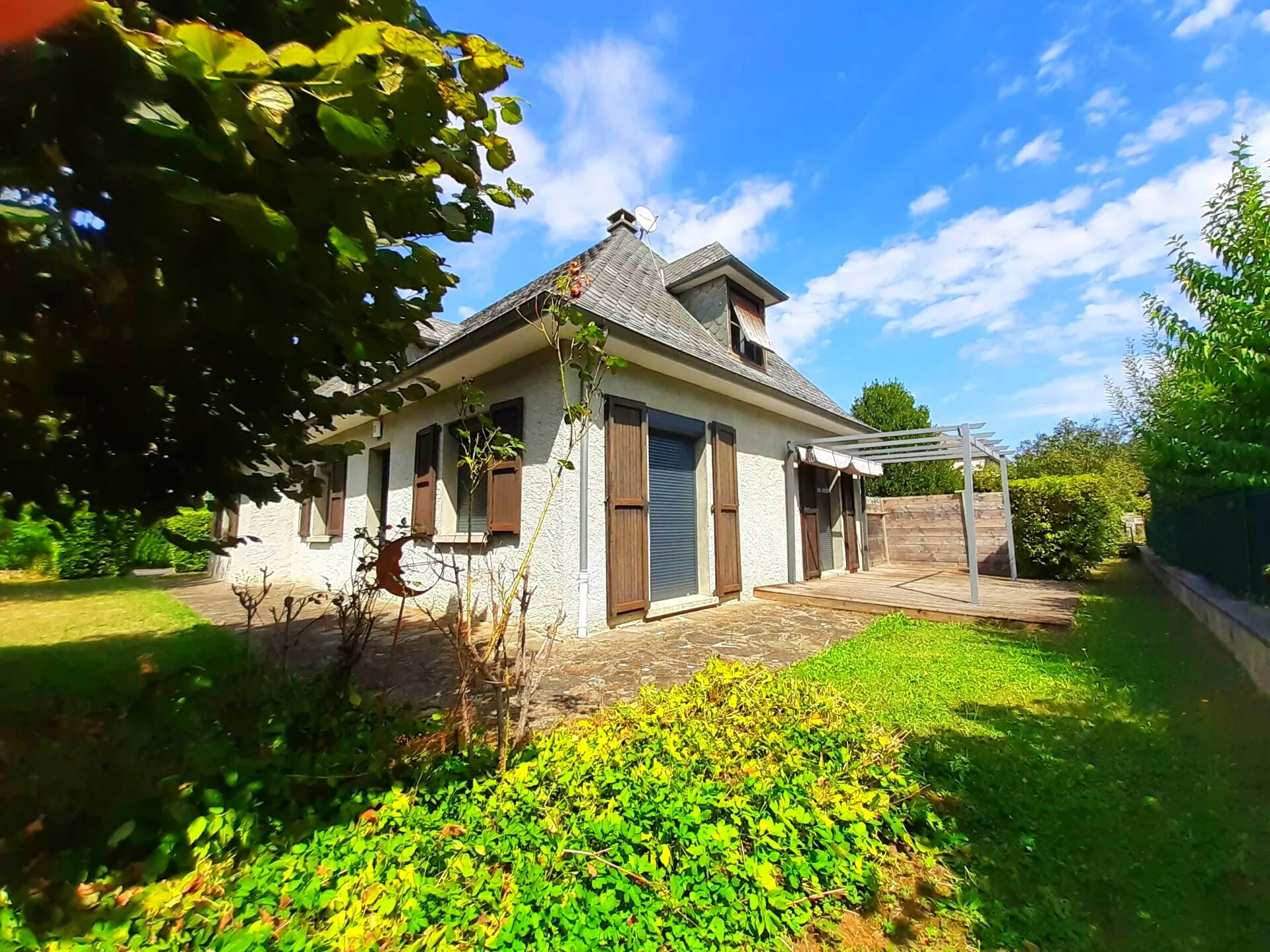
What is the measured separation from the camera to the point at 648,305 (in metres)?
9.25

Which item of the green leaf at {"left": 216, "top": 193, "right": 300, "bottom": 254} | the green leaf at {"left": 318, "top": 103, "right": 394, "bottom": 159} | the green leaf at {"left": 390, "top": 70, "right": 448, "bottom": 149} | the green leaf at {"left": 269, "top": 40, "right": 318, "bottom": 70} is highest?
the green leaf at {"left": 390, "top": 70, "right": 448, "bottom": 149}

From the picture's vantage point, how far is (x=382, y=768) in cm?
263

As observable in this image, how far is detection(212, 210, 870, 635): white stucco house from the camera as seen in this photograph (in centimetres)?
660

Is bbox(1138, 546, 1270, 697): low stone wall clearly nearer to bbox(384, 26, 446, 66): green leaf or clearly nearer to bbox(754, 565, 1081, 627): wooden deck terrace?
bbox(754, 565, 1081, 627): wooden deck terrace

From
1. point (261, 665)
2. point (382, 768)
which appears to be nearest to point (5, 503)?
point (261, 665)

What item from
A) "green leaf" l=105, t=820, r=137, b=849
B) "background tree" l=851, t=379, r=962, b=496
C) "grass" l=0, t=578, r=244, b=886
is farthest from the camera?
"background tree" l=851, t=379, r=962, b=496

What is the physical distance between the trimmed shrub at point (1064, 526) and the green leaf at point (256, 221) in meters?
15.1

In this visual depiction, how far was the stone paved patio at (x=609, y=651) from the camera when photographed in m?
4.30

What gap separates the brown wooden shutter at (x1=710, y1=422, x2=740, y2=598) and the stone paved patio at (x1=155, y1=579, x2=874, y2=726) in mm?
450

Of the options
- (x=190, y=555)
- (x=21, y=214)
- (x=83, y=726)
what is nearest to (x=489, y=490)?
(x=83, y=726)

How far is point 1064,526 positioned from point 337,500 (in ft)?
56.2

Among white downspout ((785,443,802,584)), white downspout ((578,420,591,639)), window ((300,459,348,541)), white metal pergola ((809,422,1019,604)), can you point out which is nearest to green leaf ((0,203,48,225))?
white downspout ((578,420,591,639))

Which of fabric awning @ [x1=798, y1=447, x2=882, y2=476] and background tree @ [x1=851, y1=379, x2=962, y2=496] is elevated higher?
background tree @ [x1=851, y1=379, x2=962, y2=496]

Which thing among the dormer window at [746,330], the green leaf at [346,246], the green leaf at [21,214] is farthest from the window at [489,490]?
the dormer window at [746,330]
